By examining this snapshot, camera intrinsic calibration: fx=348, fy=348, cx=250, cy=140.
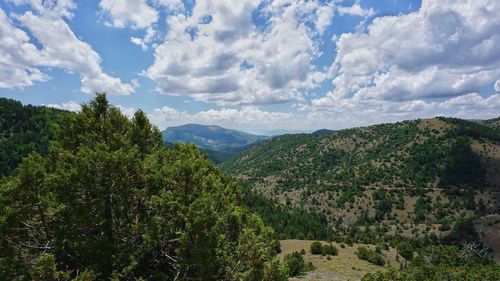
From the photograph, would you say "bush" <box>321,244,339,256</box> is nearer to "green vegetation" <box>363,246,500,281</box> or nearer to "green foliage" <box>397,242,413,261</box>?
"green vegetation" <box>363,246,500,281</box>

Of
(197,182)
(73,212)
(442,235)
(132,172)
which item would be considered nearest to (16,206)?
(73,212)

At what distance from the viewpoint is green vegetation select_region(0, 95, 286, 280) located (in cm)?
1797

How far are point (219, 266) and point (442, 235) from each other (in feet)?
502

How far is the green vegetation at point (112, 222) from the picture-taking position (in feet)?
59.0

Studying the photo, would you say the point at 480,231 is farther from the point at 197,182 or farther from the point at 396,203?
the point at 197,182

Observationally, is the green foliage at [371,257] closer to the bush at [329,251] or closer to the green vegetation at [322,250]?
the bush at [329,251]

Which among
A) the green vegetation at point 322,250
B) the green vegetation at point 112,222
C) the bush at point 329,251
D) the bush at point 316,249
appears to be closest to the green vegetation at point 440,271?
the bush at point 329,251

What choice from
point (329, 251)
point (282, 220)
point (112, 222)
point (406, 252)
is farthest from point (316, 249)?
point (282, 220)

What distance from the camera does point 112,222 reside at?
1994cm

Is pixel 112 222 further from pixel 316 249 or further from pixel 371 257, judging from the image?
pixel 371 257

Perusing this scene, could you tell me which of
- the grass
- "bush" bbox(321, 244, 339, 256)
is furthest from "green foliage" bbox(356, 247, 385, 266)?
"bush" bbox(321, 244, 339, 256)

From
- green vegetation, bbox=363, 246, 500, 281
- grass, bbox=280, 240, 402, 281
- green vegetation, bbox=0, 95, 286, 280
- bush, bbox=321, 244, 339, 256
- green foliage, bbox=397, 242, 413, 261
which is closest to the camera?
green vegetation, bbox=0, 95, 286, 280

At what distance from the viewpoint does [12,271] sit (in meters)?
17.1

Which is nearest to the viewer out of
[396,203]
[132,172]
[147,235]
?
[147,235]
